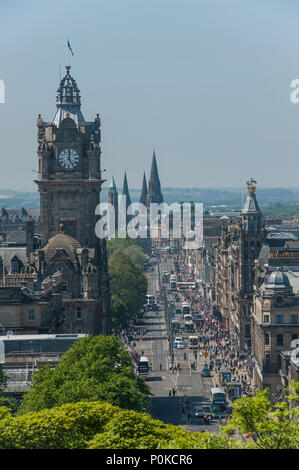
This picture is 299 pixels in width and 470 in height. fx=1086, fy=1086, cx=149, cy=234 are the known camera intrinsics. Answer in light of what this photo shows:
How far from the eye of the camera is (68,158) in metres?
143

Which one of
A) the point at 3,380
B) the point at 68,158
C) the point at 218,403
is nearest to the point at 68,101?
the point at 68,158

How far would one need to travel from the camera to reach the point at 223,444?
166 ft

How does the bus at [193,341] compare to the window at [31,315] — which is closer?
the window at [31,315]

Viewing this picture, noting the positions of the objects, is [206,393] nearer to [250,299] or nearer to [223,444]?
[250,299]

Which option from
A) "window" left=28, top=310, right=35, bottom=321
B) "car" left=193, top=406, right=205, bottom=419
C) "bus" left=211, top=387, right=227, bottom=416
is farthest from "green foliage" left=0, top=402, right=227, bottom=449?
"bus" left=211, top=387, right=227, bottom=416

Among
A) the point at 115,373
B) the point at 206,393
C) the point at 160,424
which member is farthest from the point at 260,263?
the point at 160,424

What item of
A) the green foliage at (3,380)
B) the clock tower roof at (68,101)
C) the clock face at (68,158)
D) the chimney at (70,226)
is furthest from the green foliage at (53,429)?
the clock tower roof at (68,101)

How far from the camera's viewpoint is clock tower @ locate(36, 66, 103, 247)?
14212 centimetres

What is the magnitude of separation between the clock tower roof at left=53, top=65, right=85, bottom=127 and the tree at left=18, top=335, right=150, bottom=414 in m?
55.8

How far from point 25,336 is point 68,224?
38245mm

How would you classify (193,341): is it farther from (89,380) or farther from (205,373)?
(89,380)

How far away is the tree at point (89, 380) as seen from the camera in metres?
77.9

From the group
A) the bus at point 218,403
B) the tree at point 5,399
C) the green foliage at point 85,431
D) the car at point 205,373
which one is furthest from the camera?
the car at point 205,373

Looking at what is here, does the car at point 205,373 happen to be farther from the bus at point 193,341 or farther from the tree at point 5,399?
the tree at point 5,399
